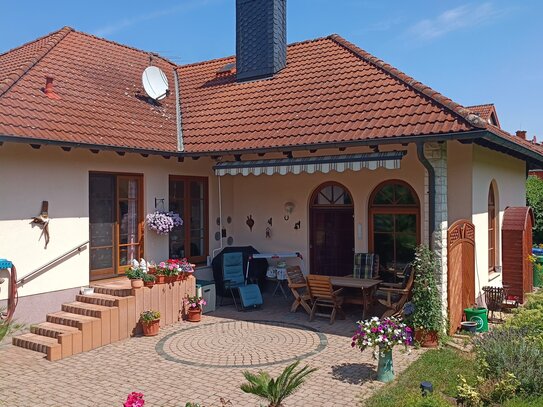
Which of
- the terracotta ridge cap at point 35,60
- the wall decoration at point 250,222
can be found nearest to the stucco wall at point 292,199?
the wall decoration at point 250,222

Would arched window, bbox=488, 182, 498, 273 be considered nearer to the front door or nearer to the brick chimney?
the front door

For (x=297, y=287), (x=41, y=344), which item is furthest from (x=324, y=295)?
(x=41, y=344)

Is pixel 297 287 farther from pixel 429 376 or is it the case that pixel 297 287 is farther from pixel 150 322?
pixel 429 376

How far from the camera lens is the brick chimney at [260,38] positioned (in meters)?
16.3

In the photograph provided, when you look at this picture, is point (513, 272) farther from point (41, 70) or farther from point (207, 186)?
point (41, 70)

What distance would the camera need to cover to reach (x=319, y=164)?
11969 mm

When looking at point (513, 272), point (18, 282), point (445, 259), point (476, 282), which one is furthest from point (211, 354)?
point (513, 272)

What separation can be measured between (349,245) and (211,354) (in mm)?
6187

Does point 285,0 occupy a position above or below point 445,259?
above

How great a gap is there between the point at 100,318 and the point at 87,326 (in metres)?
0.36

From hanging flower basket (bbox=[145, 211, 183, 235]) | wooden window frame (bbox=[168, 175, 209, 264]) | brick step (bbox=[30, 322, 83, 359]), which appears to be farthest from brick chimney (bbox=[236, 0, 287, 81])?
brick step (bbox=[30, 322, 83, 359])

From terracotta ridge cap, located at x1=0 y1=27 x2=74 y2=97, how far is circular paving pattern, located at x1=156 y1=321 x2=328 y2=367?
701cm

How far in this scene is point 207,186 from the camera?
1552 cm

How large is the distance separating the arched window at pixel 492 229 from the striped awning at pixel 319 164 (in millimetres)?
4689
